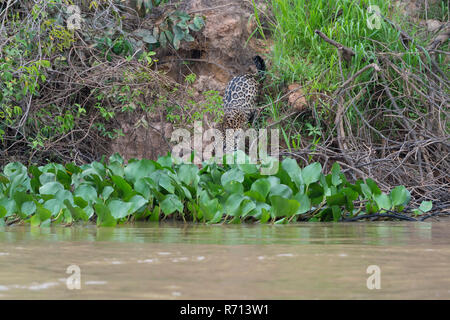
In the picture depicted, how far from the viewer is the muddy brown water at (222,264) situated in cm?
150

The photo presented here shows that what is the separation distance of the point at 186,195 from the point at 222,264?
5.88 ft

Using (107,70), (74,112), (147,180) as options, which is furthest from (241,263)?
(74,112)

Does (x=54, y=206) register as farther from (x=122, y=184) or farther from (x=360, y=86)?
(x=360, y=86)

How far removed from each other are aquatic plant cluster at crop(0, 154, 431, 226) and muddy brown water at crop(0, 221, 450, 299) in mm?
456

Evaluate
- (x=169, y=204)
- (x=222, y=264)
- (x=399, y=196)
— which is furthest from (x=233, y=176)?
(x=222, y=264)

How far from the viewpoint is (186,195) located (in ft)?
12.0

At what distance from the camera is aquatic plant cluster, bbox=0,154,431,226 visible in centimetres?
346

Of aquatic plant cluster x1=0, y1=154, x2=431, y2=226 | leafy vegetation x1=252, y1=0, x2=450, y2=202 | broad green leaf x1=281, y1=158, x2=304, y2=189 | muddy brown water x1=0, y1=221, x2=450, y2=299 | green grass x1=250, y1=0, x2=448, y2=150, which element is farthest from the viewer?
green grass x1=250, y1=0, x2=448, y2=150

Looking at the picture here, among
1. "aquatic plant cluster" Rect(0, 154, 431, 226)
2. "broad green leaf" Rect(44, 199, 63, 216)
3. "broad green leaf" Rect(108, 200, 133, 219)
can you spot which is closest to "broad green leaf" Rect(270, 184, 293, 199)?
"aquatic plant cluster" Rect(0, 154, 431, 226)

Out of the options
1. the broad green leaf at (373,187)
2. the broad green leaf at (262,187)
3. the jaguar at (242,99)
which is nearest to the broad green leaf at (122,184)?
the broad green leaf at (262,187)

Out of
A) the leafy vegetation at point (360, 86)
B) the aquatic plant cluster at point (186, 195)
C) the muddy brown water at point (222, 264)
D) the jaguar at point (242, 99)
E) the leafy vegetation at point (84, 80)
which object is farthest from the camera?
the jaguar at point (242, 99)

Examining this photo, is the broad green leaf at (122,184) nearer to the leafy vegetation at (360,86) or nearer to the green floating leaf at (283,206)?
the green floating leaf at (283,206)

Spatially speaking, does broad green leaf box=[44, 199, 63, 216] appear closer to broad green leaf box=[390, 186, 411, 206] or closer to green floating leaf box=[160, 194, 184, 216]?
green floating leaf box=[160, 194, 184, 216]

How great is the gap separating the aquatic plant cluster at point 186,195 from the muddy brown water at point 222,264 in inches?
17.9
